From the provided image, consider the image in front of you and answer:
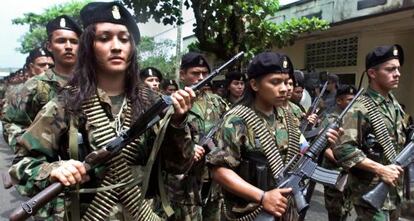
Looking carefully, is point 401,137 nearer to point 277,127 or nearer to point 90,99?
point 277,127

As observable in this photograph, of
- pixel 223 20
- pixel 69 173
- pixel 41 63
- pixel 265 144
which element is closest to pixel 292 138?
pixel 265 144

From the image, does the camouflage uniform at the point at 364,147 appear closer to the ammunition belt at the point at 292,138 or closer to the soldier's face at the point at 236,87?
the ammunition belt at the point at 292,138

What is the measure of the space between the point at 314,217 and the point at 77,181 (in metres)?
5.25

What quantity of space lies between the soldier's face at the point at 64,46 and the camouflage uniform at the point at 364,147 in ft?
8.04

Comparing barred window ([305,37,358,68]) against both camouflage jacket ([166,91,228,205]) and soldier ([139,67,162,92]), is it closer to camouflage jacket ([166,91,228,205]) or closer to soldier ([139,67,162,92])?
soldier ([139,67,162,92])

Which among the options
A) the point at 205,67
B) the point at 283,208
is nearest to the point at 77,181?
the point at 283,208

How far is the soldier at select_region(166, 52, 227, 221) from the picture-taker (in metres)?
4.64

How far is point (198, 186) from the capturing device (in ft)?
15.8

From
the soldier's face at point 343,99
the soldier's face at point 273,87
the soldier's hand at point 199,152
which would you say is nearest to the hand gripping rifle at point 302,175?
the soldier's face at point 273,87

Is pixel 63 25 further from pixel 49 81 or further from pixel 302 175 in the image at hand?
pixel 302 175

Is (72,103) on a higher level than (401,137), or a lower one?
higher

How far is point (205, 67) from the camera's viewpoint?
5.32 meters

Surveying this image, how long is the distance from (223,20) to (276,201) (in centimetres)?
447

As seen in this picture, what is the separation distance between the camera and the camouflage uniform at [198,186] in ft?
15.2
